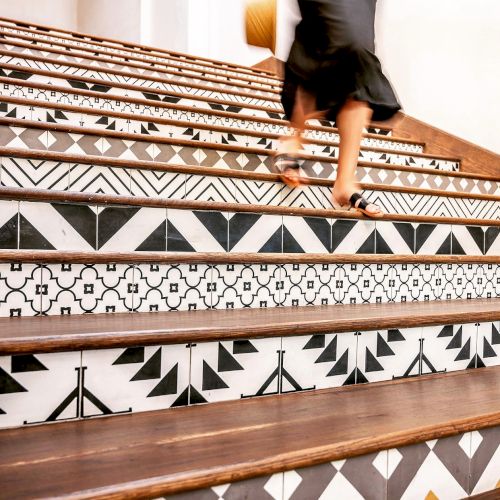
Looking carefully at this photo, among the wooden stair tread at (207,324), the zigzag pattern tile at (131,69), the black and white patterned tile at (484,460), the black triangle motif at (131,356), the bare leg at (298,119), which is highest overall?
the zigzag pattern tile at (131,69)

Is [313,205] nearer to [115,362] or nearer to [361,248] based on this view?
[361,248]

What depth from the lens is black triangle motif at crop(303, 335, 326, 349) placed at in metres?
1.07

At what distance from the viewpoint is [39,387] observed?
0.84 meters

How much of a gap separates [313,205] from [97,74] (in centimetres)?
170

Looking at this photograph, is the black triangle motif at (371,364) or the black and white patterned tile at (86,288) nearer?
the black and white patterned tile at (86,288)

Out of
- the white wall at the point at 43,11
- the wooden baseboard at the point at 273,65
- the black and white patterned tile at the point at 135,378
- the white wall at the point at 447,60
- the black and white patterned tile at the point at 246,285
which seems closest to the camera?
the black and white patterned tile at the point at 135,378

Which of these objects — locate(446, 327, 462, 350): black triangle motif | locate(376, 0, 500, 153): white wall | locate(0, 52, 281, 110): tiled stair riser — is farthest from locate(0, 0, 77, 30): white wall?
locate(446, 327, 462, 350): black triangle motif

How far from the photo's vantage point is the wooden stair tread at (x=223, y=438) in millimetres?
667

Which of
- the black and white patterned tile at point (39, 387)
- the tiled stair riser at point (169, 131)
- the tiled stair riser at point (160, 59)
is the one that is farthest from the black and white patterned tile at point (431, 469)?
the tiled stair riser at point (160, 59)

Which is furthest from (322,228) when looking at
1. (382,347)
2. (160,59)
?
(160,59)

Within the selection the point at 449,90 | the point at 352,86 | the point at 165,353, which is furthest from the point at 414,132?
the point at 165,353

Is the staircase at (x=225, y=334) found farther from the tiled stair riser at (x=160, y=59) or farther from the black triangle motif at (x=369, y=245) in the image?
the tiled stair riser at (x=160, y=59)

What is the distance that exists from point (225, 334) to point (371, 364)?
1.29 feet

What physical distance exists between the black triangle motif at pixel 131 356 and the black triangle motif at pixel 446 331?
2.41 feet
